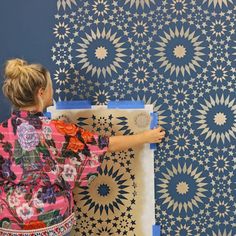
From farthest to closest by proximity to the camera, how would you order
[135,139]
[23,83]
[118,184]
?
[118,184]
[135,139]
[23,83]


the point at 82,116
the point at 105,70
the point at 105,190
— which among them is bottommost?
the point at 105,190

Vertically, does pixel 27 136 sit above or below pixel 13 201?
above

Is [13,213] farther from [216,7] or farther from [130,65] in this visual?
[216,7]

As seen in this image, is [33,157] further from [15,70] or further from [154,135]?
[154,135]

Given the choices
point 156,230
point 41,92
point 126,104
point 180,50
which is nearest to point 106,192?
point 156,230

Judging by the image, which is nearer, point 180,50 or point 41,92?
point 41,92

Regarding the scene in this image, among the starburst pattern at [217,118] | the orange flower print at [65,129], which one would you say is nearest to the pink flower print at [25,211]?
the orange flower print at [65,129]

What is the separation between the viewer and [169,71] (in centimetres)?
138

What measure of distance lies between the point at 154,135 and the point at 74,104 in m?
0.31

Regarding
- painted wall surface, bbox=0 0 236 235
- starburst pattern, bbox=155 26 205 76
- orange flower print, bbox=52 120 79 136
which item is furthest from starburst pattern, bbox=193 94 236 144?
orange flower print, bbox=52 120 79 136

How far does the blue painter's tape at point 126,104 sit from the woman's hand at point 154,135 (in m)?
0.10

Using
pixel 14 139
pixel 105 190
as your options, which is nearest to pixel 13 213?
pixel 14 139

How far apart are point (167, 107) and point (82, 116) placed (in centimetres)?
31

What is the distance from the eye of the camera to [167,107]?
4.61ft
